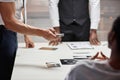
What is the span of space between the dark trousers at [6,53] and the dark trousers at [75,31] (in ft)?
3.52

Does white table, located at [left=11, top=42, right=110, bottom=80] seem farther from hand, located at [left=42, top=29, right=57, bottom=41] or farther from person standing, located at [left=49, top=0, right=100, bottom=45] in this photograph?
person standing, located at [left=49, top=0, right=100, bottom=45]

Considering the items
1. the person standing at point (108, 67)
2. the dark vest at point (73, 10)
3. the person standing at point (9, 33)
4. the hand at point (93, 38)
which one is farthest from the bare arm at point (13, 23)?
the dark vest at point (73, 10)

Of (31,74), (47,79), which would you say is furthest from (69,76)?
(31,74)

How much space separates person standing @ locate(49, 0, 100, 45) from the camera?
120 inches

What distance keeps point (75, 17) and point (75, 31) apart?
19 cm

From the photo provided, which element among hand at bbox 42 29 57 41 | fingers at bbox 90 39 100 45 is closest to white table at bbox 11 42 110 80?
fingers at bbox 90 39 100 45

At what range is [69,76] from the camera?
1.16m

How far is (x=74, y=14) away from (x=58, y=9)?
21 cm

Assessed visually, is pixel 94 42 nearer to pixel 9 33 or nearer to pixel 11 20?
pixel 9 33

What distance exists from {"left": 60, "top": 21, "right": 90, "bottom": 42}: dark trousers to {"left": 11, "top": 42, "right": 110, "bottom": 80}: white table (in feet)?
1.15

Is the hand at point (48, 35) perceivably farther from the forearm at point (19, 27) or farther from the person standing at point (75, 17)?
the person standing at point (75, 17)

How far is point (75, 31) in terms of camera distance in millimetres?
3104

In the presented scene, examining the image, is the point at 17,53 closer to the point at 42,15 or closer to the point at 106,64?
the point at 106,64

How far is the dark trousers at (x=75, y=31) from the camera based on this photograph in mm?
3061
